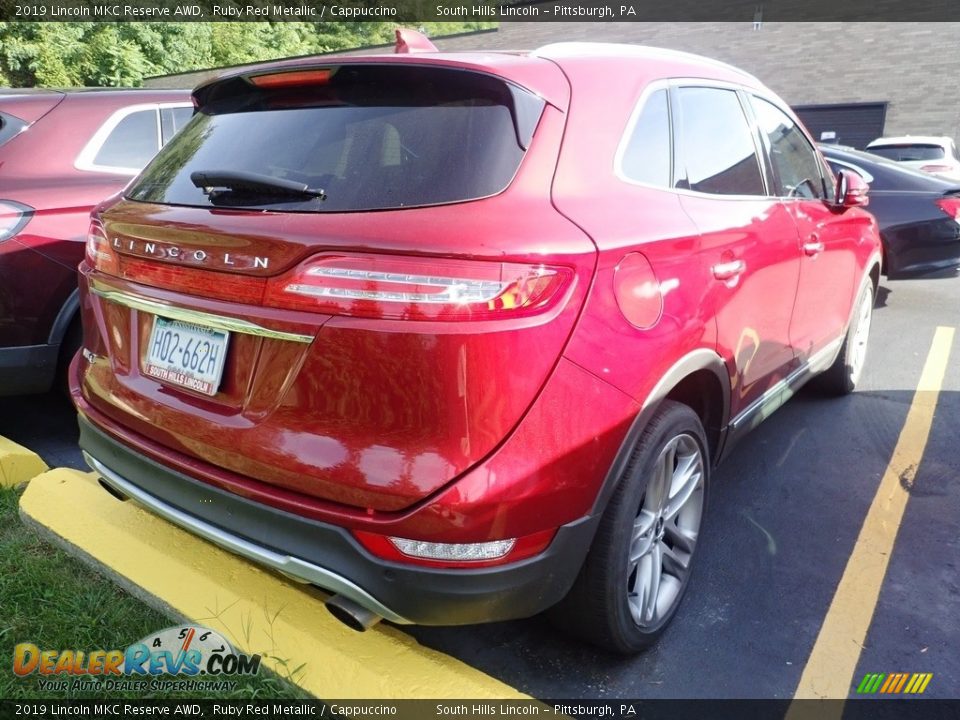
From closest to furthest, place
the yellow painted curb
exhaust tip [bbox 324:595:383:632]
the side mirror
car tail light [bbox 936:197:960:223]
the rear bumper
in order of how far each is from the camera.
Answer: the rear bumper → exhaust tip [bbox 324:595:383:632] → the yellow painted curb → the side mirror → car tail light [bbox 936:197:960:223]

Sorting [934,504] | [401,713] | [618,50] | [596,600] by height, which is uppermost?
[618,50]

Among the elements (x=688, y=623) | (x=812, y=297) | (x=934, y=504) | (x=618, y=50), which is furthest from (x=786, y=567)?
(x=618, y=50)

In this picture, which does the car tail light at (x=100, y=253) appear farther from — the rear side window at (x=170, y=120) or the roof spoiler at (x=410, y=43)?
the rear side window at (x=170, y=120)

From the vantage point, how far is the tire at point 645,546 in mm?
2004

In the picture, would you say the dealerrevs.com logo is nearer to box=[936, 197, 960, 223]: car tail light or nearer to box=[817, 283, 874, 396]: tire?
box=[817, 283, 874, 396]: tire

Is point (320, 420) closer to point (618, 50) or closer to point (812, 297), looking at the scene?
point (618, 50)

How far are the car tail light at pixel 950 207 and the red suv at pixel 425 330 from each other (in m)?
4.94

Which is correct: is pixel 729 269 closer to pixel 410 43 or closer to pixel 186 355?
pixel 410 43

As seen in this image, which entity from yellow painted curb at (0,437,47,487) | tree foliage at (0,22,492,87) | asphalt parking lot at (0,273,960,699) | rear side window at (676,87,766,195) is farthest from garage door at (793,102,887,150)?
tree foliage at (0,22,492,87)

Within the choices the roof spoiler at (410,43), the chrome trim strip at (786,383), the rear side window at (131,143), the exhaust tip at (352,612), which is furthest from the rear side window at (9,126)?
the chrome trim strip at (786,383)

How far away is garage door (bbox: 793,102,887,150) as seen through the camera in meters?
17.7

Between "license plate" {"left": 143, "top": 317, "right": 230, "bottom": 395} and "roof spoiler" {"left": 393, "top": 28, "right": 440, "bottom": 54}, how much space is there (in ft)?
3.38

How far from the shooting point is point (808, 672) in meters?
2.26

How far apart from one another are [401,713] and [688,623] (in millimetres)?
1090
